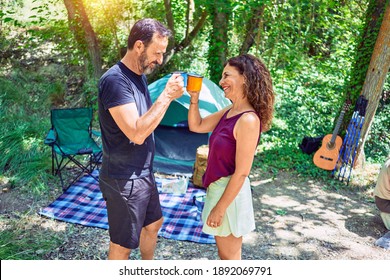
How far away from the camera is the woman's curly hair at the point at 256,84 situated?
1.80 metres

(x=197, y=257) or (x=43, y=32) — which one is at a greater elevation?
(x=43, y=32)

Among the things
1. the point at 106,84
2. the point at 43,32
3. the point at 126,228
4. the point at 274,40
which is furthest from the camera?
the point at 43,32

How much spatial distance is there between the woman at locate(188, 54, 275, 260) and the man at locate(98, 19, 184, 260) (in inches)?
12.4

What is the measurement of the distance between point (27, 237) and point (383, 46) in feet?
15.5

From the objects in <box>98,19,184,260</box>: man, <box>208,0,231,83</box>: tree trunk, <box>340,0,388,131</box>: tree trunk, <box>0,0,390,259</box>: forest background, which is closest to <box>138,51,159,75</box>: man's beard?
<box>98,19,184,260</box>: man

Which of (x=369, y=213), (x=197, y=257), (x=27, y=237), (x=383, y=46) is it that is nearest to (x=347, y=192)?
(x=369, y=213)

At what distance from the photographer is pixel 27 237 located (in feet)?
10.0

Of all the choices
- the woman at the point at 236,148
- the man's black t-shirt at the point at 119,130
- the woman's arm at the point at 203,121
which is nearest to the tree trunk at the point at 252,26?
the woman's arm at the point at 203,121

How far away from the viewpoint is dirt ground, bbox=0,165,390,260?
10.1 feet

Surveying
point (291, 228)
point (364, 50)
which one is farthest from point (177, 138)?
point (364, 50)

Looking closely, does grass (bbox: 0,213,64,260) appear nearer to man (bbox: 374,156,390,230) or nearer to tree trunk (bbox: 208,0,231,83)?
man (bbox: 374,156,390,230)

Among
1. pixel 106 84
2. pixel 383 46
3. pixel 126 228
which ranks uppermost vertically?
pixel 383 46

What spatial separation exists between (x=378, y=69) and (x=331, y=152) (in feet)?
4.21
